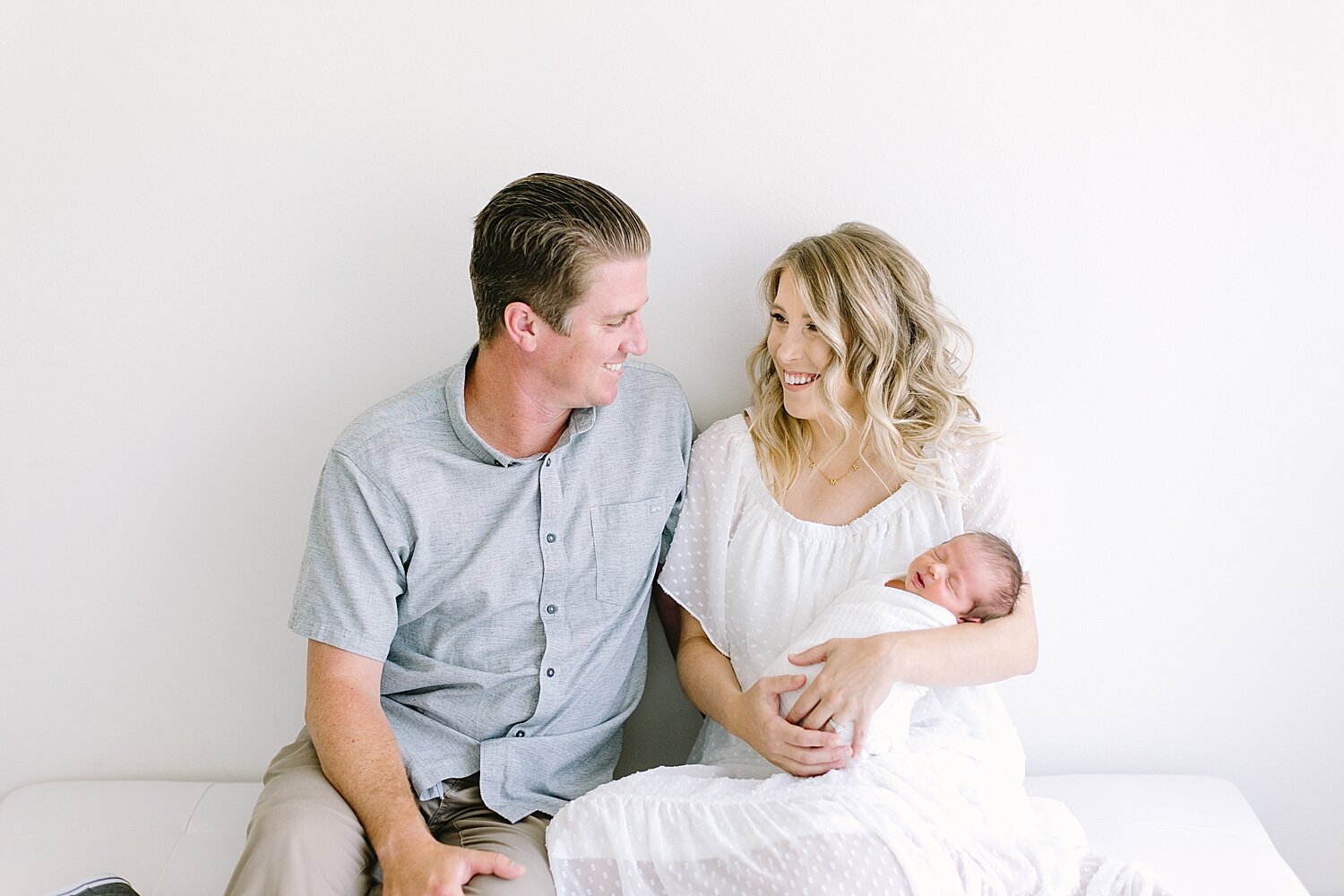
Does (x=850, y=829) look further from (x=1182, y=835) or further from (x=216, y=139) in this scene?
(x=216, y=139)

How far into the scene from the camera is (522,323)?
1746 millimetres

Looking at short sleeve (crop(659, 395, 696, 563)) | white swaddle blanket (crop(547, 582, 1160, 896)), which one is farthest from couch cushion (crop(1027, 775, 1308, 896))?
→ short sleeve (crop(659, 395, 696, 563))

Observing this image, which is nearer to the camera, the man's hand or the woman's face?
the man's hand

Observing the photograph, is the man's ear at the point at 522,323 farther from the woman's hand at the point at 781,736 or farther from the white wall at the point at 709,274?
the woman's hand at the point at 781,736

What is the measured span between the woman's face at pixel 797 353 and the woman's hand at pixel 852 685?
0.42m

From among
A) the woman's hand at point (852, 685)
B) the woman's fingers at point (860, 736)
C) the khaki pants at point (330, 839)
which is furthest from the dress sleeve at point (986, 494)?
the khaki pants at point (330, 839)

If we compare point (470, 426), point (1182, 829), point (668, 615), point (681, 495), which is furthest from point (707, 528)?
point (1182, 829)

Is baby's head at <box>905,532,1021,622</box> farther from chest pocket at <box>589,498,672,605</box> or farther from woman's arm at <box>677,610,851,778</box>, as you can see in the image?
chest pocket at <box>589,498,672,605</box>

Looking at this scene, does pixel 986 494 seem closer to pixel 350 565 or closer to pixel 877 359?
pixel 877 359

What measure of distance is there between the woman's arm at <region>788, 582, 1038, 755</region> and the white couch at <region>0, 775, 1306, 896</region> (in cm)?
43

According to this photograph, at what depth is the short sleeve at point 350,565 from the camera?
68.3 inches

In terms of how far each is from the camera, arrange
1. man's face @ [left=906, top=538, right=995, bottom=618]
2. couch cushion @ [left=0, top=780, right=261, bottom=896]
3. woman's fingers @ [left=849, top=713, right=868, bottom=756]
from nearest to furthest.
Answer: woman's fingers @ [left=849, top=713, right=868, bottom=756] → man's face @ [left=906, top=538, right=995, bottom=618] → couch cushion @ [left=0, top=780, right=261, bottom=896]

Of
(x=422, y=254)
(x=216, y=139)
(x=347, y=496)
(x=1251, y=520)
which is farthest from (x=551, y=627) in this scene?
(x=1251, y=520)

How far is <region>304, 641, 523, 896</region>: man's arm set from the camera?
5.24 ft
